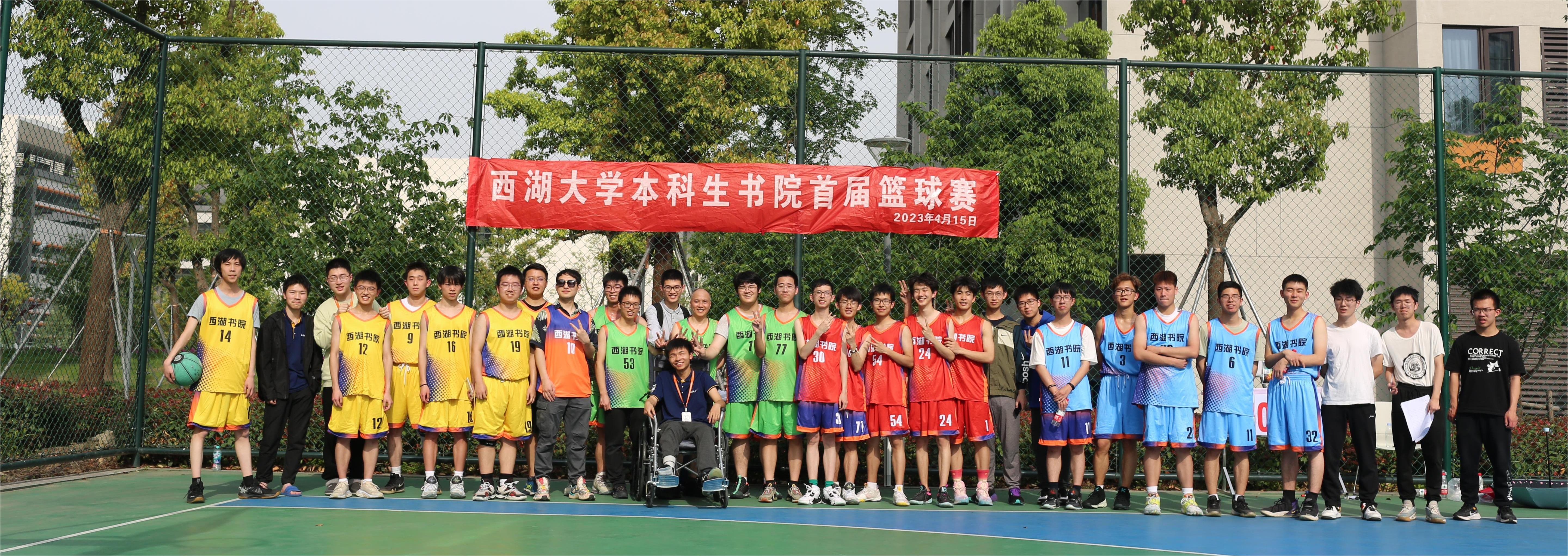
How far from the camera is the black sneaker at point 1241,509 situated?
7.25 m

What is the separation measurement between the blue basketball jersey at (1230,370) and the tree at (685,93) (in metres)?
3.14

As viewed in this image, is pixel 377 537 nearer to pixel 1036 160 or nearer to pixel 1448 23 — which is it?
pixel 1036 160

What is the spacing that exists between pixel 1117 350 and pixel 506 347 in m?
4.20

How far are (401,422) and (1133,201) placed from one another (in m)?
11.1

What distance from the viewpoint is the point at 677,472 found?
23.6 ft

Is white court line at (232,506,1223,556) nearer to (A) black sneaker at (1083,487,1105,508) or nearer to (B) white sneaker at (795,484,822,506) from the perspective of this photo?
(B) white sneaker at (795,484,822,506)

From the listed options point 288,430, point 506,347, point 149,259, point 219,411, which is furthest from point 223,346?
point 149,259

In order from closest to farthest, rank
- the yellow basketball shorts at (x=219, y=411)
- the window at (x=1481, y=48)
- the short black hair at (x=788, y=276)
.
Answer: the yellow basketball shorts at (x=219, y=411) → the short black hair at (x=788, y=276) → the window at (x=1481, y=48)

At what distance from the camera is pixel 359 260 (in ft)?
27.7

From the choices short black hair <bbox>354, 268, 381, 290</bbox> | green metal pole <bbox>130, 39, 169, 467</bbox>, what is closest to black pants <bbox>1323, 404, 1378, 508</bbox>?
short black hair <bbox>354, 268, 381, 290</bbox>

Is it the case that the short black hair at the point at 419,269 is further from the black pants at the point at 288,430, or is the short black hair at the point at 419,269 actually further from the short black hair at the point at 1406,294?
the short black hair at the point at 1406,294

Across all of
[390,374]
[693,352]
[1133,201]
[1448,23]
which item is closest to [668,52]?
[693,352]

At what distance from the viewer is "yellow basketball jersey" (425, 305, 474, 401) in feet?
24.1

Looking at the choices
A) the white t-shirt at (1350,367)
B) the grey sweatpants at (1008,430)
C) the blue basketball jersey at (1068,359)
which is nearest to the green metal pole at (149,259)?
the grey sweatpants at (1008,430)
